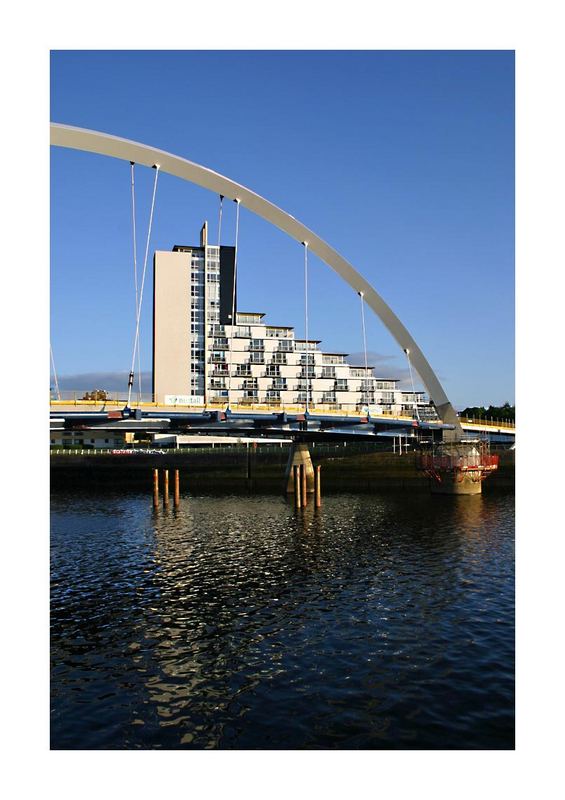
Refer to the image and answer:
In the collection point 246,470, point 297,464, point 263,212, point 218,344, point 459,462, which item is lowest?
point 246,470

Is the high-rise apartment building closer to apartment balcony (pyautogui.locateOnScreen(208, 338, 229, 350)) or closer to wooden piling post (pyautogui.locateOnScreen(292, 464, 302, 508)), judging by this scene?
apartment balcony (pyautogui.locateOnScreen(208, 338, 229, 350))

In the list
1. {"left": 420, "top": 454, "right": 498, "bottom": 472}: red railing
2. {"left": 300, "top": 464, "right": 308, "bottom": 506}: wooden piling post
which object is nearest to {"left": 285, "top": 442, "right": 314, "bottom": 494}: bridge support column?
{"left": 300, "top": 464, "right": 308, "bottom": 506}: wooden piling post

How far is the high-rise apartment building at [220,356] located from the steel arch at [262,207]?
171ft

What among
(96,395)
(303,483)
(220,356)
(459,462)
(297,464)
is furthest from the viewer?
(220,356)

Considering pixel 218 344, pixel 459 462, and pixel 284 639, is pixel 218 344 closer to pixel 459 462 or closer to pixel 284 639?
pixel 459 462

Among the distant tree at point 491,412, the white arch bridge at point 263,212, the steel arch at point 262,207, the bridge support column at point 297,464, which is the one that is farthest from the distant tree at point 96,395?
the distant tree at point 491,412

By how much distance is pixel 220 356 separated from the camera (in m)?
110

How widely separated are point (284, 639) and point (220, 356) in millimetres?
93825

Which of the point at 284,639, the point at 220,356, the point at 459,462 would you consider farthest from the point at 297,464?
the point at 220,356

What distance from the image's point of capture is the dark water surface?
12188 mm

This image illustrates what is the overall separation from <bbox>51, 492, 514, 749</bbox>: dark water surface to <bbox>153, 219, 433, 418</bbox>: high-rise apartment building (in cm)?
7296

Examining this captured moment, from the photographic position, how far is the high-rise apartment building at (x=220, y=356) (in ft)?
356

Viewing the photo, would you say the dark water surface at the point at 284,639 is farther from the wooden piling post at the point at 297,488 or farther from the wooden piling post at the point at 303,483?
the wooden piling post at the point at 303,483
